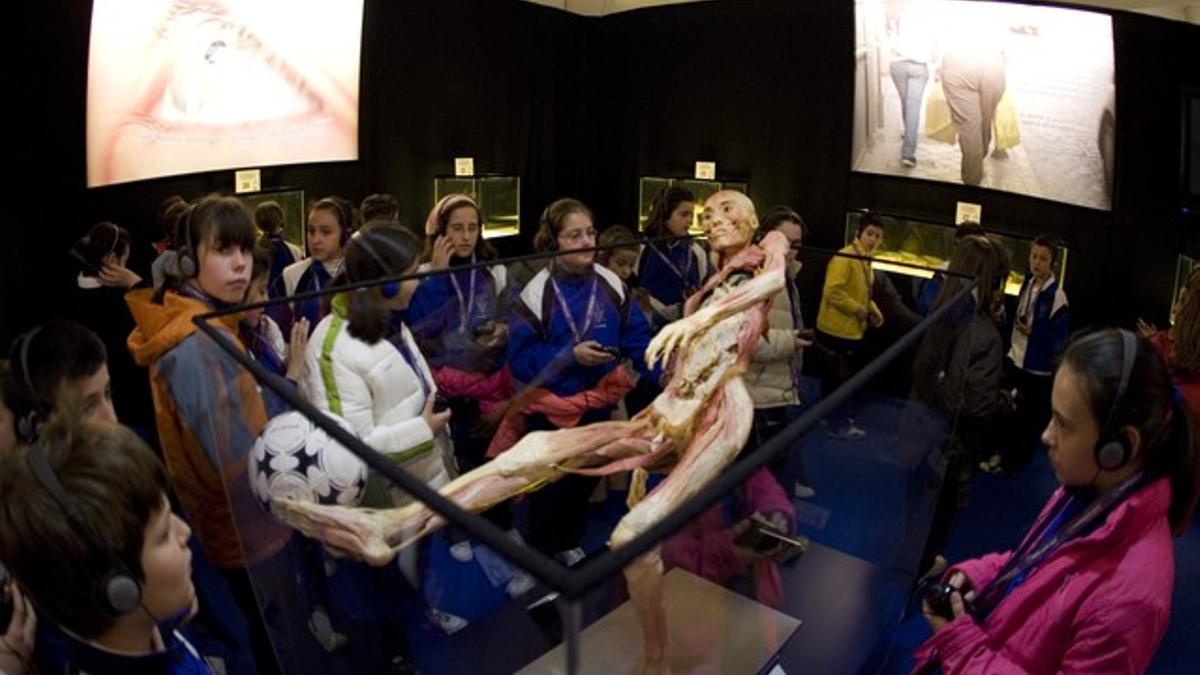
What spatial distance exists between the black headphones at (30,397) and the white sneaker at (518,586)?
116 centimetres

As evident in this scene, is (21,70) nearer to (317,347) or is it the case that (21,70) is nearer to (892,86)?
(317,347)

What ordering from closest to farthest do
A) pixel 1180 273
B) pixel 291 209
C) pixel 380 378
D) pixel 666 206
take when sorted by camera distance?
pixel 380 378 → pixel 666 206 → pixel 1180 273 → pixel 291 209

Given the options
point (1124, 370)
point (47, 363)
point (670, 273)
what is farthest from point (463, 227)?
point (1124, 370)

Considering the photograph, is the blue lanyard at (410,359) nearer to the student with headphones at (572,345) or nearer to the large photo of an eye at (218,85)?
the student with headphones at (572,345)

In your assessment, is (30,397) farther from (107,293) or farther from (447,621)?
(107,293)

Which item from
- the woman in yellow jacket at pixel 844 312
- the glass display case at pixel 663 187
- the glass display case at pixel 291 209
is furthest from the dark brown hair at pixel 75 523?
the glass display case at pixel 663 187

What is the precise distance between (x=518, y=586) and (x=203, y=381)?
1107 millimetres

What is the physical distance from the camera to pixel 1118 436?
1.59m

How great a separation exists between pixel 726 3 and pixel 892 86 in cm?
168

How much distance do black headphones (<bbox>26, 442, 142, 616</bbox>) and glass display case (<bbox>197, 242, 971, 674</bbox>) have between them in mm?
344

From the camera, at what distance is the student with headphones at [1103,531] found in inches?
57.6

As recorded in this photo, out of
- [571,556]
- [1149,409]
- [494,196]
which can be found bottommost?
[571,556]

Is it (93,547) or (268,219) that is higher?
(268,219)

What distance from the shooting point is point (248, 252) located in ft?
7.96
